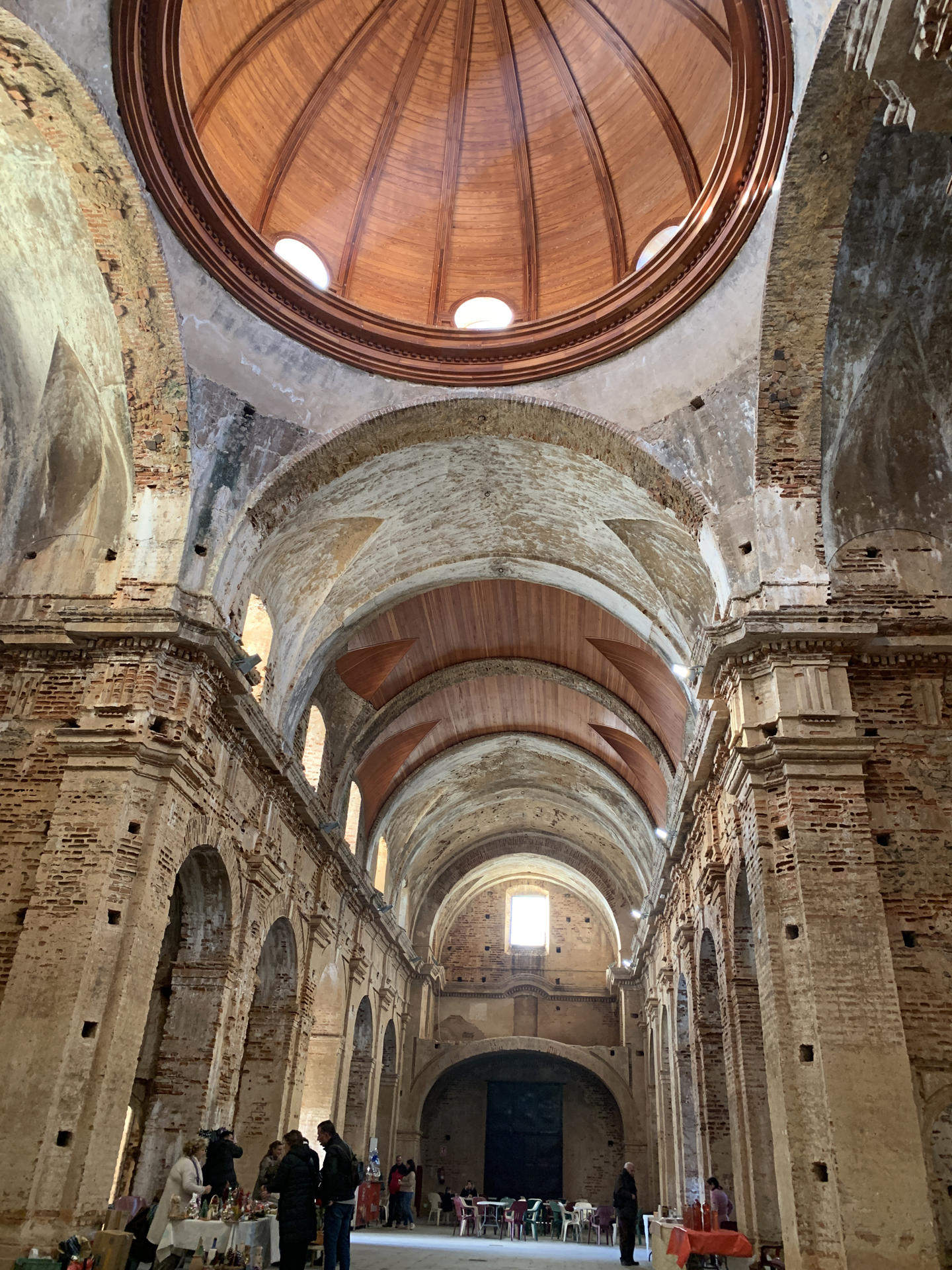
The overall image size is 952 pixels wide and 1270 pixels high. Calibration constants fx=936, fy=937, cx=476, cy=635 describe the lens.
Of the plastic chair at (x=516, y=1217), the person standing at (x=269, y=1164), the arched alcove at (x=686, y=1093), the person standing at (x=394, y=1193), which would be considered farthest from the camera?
the plastic chair at (x=516, y=1217)

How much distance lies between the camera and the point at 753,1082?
915cm

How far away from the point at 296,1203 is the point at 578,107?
41.6ft

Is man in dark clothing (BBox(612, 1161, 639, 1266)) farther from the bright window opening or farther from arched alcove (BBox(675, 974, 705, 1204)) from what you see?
the bright window opening

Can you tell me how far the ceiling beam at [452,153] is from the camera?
41.1 ft

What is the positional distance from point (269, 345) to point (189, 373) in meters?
1.03

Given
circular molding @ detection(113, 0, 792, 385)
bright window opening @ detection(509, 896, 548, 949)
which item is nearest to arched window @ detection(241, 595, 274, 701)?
circular molding @ detection(113, 0, 792, 385)

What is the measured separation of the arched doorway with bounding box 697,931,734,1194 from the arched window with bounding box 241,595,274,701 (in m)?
6.67

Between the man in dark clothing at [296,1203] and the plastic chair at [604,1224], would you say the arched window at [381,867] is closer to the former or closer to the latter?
the plastic chair at [604,1224]

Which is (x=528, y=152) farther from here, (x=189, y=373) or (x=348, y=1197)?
(x=348, y=1197)

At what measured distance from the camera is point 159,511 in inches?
392

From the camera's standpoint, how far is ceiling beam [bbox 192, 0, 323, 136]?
10547 millimetres

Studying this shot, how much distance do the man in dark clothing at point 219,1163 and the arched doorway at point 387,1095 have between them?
12.1 meters

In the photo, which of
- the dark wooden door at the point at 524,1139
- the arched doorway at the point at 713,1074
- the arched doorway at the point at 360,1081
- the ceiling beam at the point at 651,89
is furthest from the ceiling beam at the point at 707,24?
the dark wooden door at the point at 524,1139

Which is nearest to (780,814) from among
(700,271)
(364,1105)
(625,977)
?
(700,271)
